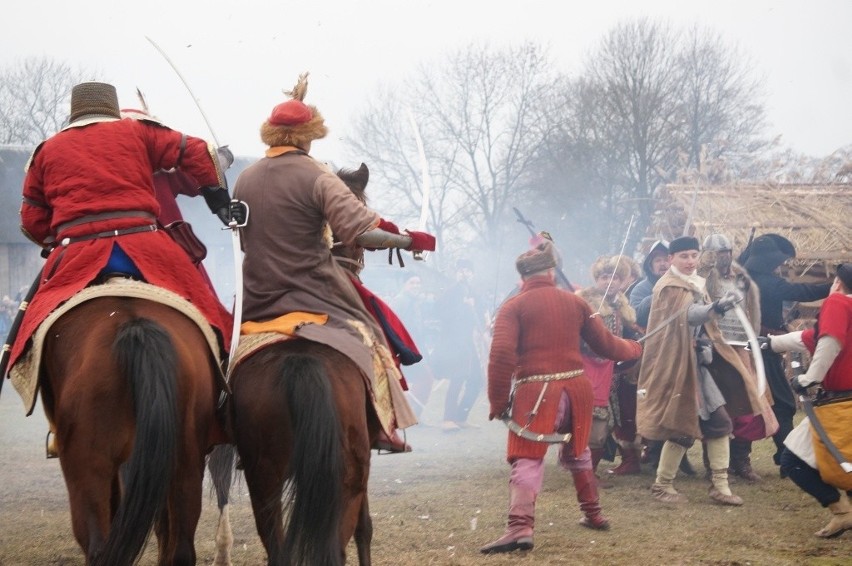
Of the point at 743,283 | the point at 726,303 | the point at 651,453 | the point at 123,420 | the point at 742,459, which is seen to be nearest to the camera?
the point at 123,420

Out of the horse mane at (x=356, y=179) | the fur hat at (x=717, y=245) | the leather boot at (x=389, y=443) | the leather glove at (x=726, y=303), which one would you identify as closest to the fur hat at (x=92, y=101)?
the horse mane at (x=356, y=179)

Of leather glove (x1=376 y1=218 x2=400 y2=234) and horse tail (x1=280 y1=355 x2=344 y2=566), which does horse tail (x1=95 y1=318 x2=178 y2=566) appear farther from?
leather glove (x1=376 y1=218 x2=400 y2=234)

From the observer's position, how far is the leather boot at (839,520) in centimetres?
673

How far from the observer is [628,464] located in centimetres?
988

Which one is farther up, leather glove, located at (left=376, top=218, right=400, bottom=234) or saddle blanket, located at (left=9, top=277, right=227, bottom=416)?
leather glove, located at (left=376, top=218, right=400, bottom=234)

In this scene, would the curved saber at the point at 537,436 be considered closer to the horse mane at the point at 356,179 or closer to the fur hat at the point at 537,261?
the fur hat at the point at 537,261

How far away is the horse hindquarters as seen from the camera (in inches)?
159

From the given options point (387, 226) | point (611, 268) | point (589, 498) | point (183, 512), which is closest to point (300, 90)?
point (387, 226)

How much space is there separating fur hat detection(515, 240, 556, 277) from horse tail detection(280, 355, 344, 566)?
345 cm

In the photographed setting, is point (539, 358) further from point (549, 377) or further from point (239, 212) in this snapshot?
point (239, 212)

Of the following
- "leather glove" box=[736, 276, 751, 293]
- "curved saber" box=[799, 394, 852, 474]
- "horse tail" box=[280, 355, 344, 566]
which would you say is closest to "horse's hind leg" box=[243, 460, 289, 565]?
"horse tail" box=[280, 355, 344, 566]

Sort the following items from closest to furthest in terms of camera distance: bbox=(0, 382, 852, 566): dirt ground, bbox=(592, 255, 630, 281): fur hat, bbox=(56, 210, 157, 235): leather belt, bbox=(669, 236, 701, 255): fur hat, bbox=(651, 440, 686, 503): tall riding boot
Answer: bbox=(56, 210, 157, 235): leather belt
bbox=(0, 382, 852, 566): dirt ground
bbox=(651, 440, 686, 503): tall riding boot
bbox=(669, 236, 701, 255): fur hat
bbox=(592, 255, 630, 281): fur hat

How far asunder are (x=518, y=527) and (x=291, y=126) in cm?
304

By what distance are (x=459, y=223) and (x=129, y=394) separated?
25.8 meters
